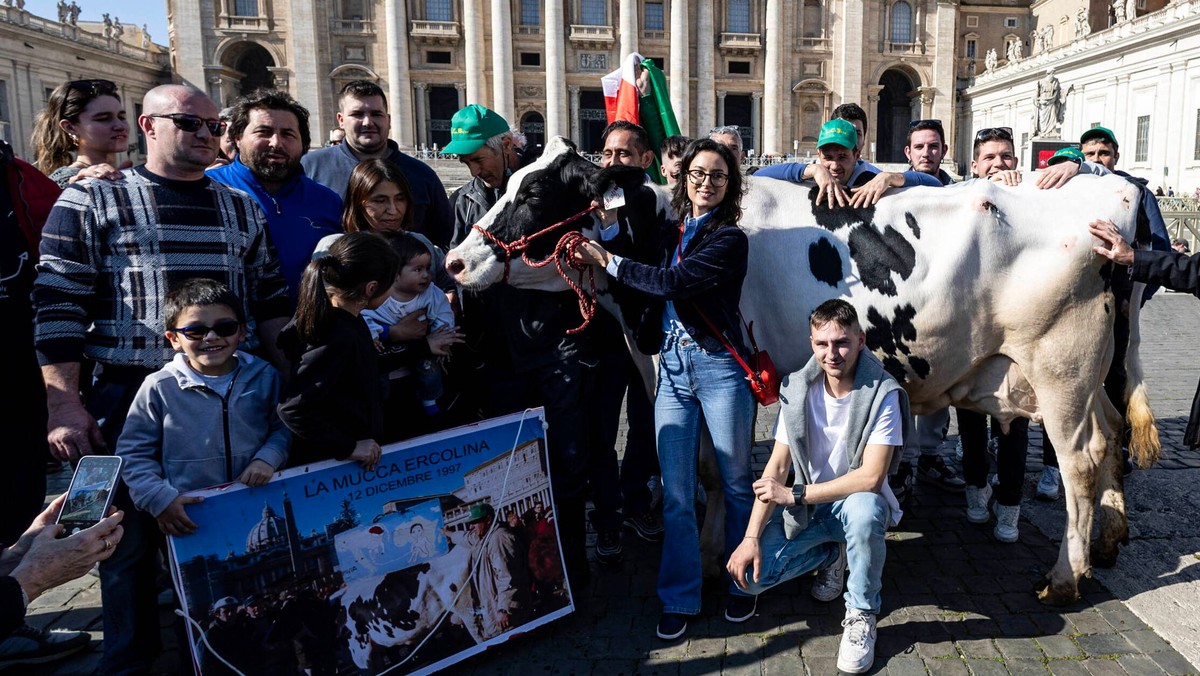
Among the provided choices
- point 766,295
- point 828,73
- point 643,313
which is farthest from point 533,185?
point 828,73

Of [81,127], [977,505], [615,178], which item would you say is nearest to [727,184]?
[615,178]

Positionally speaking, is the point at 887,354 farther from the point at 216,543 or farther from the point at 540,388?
the point at 216,543

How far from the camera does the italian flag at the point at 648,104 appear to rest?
6.04 m

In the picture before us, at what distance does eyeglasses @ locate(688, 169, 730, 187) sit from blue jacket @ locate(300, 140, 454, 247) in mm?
→ 2130

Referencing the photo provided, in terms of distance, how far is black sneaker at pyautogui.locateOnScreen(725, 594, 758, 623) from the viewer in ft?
12.3

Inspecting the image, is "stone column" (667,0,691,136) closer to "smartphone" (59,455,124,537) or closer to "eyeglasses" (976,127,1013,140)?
"eyeglasses" (976,127,1013,140)

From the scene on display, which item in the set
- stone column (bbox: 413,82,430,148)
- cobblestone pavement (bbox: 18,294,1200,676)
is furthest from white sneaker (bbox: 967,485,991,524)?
stone column (bbox: 413,82,430,148)

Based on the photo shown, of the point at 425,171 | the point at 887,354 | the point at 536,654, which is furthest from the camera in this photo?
the point at 425,171

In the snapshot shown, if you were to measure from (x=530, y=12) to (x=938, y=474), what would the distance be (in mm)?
51115

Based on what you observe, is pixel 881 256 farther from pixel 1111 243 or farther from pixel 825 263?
pixel 1111 243

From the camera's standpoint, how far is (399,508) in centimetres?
332

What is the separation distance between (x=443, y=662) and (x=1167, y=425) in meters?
6.93

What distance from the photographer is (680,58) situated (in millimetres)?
49094

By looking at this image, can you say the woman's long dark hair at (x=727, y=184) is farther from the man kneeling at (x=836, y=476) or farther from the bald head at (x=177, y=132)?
the bald head at (x=177, y=132)
